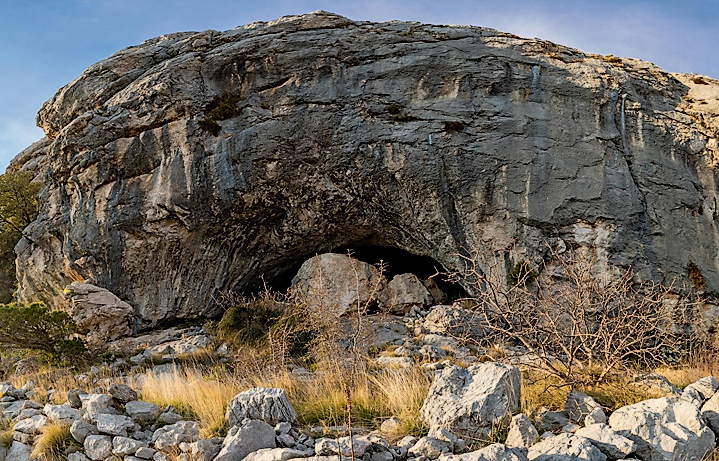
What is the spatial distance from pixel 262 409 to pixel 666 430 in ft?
13.4

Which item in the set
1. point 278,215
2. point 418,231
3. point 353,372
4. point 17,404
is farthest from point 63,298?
point 353,372

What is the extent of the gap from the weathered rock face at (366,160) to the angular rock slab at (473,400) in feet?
25.7

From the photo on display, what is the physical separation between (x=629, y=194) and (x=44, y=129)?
19.0 m

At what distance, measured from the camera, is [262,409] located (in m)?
5.91

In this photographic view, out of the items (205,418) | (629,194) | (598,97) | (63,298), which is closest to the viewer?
(205,418)

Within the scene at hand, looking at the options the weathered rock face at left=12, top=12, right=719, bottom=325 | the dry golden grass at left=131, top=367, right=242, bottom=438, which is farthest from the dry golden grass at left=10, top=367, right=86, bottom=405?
the weathered rock face at left=12, top=12, right=719, bottom=325

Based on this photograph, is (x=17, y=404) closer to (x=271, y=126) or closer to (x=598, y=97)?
(x=271, y=126)

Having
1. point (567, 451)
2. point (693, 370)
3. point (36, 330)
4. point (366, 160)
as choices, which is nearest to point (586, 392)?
point (567, 451)

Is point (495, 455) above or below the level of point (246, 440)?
above

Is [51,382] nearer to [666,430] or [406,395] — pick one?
[406,395]

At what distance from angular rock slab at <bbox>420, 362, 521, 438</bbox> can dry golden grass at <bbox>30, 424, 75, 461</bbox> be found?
171 inches

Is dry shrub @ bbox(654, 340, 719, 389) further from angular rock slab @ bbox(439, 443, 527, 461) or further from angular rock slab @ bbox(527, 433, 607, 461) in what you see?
angular rock slab @ bbox(439, 443, 527, 461)

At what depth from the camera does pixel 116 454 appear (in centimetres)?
583

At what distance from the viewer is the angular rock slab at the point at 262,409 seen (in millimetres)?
5883
